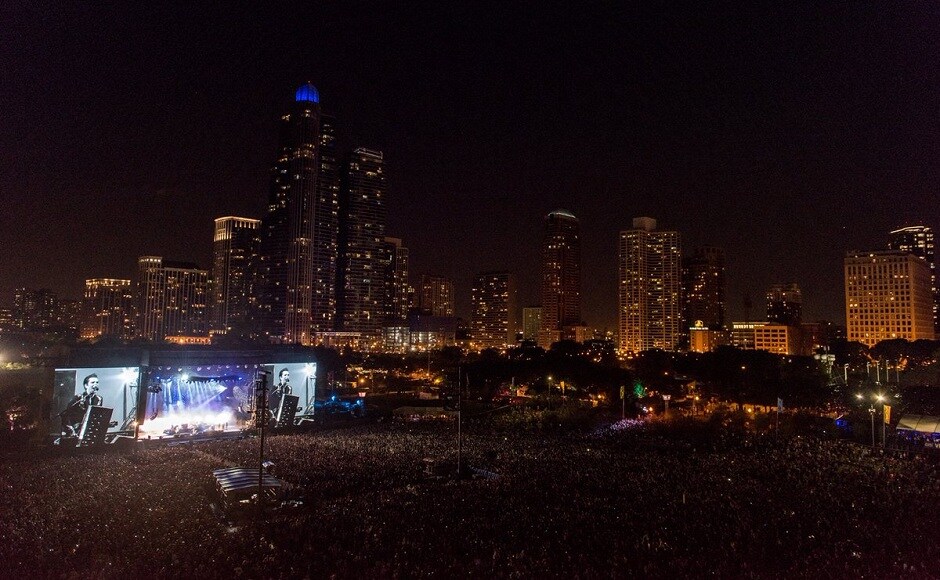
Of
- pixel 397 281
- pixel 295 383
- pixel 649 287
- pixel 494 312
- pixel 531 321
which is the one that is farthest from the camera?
pixel 531 321

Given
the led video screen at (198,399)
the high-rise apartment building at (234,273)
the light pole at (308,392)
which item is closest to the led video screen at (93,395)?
the led video screen at (198,399)

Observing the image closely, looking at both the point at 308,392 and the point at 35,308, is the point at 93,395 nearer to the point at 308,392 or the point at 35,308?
the point at 308,392

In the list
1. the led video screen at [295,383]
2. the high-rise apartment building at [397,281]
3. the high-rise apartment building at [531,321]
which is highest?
the high-rise apartment building at [397,281]

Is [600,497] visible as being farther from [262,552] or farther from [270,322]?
[270,322]

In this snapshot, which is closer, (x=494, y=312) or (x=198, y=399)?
(x=198, y=399)

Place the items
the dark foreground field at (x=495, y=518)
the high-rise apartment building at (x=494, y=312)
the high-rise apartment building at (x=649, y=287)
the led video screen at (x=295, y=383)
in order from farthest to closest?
the high-rise apartment building at (x=494, y=312)
the high-rise apartment building at (x=649, y=287)
the led video screen at (x=295, y=383)
the dark foreground field at (x=495, y=518)

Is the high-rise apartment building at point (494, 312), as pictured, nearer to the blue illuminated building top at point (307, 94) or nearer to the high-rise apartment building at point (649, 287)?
the high-rise apartment building at point (649, 287)

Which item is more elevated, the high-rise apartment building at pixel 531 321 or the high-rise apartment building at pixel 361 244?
the high-rise apartment building at pixel 361 244

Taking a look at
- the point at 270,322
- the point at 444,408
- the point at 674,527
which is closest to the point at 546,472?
the point at 674,527

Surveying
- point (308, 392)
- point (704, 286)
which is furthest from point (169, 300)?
point (704, 286)
